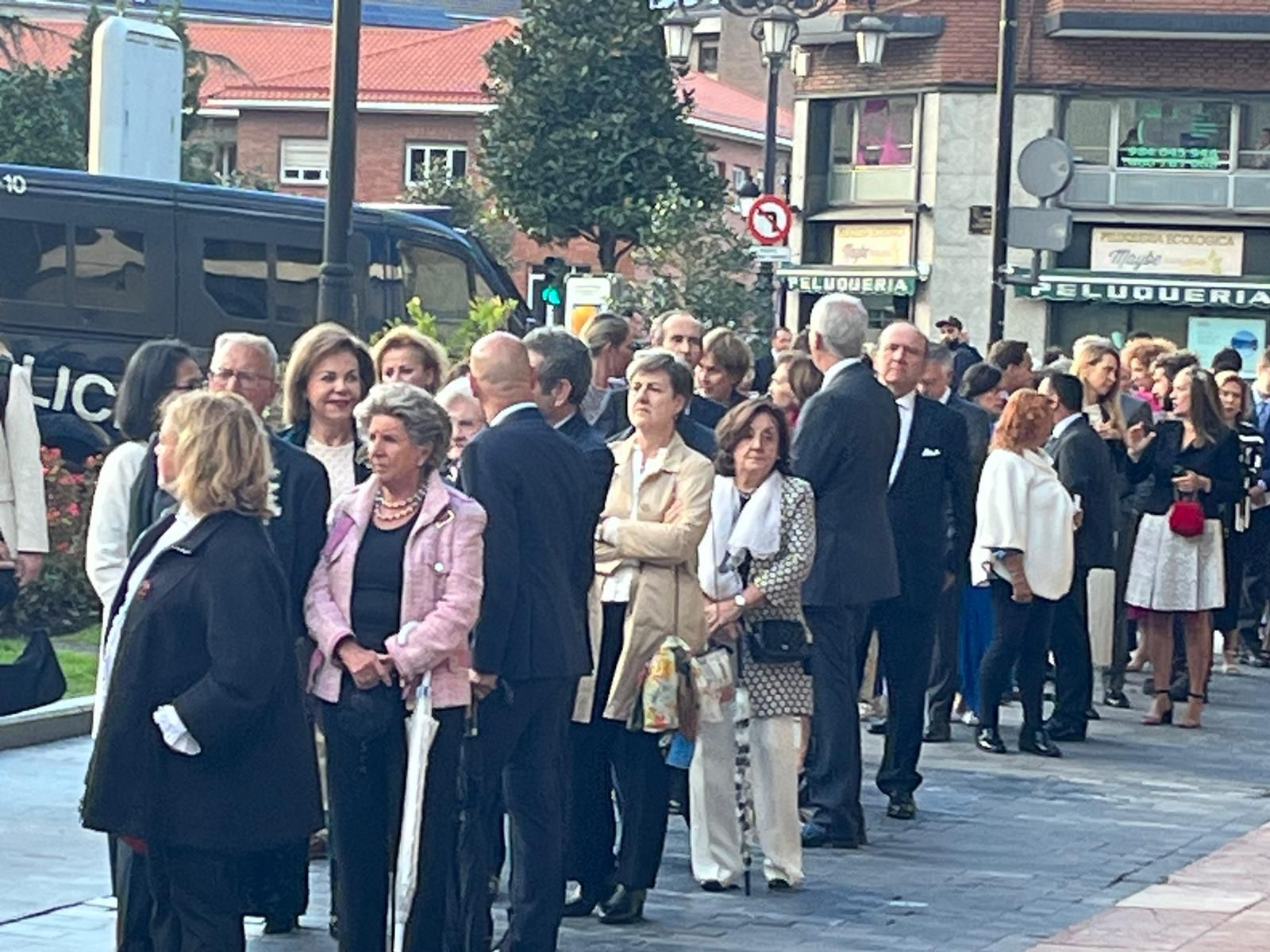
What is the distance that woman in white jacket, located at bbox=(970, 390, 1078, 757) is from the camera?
41.5 feet

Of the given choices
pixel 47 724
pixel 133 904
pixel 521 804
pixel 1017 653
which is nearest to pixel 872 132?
pixel 1017 653

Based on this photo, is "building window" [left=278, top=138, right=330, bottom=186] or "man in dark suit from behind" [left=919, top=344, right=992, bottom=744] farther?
"building window" [left=278, top=138, right=330, bottom=186]

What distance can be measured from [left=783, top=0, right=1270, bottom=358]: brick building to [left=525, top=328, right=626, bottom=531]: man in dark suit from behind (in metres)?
32.1

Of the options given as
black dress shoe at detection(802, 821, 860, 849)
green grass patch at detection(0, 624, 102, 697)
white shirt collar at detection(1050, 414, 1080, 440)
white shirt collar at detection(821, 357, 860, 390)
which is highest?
white shirt collar at detection(821, 357, 860, 390)

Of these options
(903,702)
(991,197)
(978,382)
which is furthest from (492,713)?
(991,197)

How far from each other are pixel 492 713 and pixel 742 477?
6.83 ft

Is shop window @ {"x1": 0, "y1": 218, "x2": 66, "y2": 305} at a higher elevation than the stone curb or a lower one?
higher

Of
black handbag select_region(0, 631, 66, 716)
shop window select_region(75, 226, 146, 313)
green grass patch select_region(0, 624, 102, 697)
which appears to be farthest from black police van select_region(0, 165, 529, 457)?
black handbag select_region(0, 631, 66, 716)

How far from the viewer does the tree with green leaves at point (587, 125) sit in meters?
47.7

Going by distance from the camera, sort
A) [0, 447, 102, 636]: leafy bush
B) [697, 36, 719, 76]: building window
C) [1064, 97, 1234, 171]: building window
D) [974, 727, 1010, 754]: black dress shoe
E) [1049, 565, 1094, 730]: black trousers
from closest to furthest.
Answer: [974, 727, 1010, 754]: black dress shoe < [1049, 565, 1094, 730]: black trousers < [0, 447, 102, 636]: leafy bush < [1064, 97, 1234, 171]: building window < [697, 36, 719, 76]: building window

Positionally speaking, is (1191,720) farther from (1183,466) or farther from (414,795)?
(414,795)

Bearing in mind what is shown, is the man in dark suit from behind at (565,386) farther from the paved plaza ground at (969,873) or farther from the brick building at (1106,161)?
the brick building at (1106,161)

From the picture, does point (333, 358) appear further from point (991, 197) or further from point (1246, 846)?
point (991, 197)

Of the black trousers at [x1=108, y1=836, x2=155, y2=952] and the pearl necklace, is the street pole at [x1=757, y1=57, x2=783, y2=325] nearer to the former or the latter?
the pearl necklace
